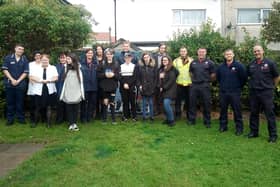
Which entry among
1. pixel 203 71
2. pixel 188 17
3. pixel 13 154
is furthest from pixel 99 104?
pixel 188 17

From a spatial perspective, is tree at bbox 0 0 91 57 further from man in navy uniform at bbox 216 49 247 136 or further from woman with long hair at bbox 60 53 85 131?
man in navy uniform at bbox 216 49 247 136

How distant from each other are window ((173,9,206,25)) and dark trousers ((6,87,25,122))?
19.8 meters

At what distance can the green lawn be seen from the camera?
5.29 m

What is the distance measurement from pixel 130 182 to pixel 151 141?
2.30 meters

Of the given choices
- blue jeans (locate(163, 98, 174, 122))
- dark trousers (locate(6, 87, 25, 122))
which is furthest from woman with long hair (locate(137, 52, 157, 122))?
dark trousers (locate(6, 87, 25, 122))

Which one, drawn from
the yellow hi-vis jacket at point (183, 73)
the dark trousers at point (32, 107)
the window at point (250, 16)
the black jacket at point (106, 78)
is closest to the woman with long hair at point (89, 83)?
the black jacket at point (106, 78)

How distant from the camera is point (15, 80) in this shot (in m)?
9.12

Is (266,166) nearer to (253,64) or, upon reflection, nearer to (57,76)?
(253,64)

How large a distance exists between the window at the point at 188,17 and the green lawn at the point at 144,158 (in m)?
19.8

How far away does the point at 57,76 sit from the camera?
8.95 meters

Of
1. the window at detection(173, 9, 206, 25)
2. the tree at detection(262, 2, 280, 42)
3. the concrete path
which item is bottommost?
the concrete path

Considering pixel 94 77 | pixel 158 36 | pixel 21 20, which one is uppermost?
pixel 158 36

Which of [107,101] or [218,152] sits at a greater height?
[107,101]

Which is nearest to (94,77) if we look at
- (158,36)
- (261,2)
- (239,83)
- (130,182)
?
(239,83)
